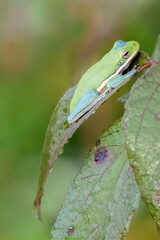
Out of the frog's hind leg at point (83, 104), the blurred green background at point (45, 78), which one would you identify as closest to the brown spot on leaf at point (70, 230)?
the frog's hind leg at point (83, 104)

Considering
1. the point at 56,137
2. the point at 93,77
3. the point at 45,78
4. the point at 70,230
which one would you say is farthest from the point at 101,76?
the point at 45,78

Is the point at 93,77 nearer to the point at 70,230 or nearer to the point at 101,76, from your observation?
the point at 101,76

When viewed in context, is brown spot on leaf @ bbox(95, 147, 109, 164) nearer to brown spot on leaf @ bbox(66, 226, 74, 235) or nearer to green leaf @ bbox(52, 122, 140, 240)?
green leaf @ bbox(52, 122, 140, 240)

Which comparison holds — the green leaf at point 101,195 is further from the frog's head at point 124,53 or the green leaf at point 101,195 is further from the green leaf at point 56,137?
the frog's head at point 124,53

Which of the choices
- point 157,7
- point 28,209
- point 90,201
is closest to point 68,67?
point 157,7

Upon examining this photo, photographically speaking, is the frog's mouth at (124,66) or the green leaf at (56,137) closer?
the green leaf at (56,137)

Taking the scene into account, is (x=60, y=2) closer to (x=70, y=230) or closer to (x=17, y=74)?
(x=17, y=74)

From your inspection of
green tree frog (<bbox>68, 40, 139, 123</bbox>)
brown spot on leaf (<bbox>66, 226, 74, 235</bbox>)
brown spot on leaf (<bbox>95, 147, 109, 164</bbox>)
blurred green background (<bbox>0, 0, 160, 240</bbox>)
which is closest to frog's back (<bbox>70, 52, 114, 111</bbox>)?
green tree frog (<bbox>68, 40, 139, 123</bbox>)
